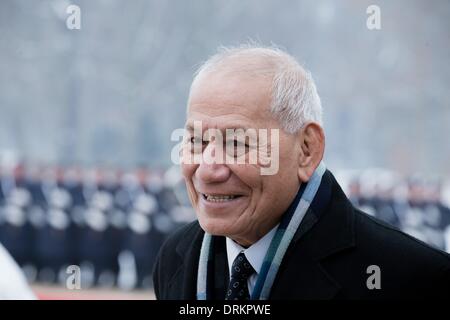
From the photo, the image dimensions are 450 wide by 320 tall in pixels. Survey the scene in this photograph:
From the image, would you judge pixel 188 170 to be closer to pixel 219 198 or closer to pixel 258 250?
pixel 219 198

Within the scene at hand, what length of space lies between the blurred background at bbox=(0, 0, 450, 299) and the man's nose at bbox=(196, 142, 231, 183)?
23.9ft

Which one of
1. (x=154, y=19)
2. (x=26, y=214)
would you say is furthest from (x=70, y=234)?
(x=154, y=19)

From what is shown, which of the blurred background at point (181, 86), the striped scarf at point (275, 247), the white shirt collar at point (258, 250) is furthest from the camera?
the blurred background at point (181, 86)

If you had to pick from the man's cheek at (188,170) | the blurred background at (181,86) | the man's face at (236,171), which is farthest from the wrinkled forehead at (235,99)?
the blurred background at (181,86)

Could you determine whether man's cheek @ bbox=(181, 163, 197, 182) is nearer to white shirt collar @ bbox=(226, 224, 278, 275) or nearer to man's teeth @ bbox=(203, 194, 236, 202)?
man's teeth @ bbox=(203, 194, 236, 202)

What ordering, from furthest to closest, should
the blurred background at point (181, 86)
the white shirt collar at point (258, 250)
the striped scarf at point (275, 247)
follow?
the blurred background at point (181, 86) → the white shirt collar at point (258, 250) → the striped scarf at point (275, 247)

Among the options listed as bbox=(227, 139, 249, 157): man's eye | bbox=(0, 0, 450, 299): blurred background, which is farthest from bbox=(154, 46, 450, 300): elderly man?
bbox=(0, 0, 450, 299): blurred background

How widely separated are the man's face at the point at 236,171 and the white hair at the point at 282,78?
2 cm

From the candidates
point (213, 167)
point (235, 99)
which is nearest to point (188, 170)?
point (213, 167)

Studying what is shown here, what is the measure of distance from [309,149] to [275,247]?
0.97 ft

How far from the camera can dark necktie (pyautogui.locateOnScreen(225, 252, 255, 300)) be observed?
6.23ft

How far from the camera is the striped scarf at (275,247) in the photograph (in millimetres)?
1844

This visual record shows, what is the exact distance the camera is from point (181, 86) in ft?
31.4

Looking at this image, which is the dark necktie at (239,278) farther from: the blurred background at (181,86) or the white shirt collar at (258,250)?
the blurred background at (181,86)
